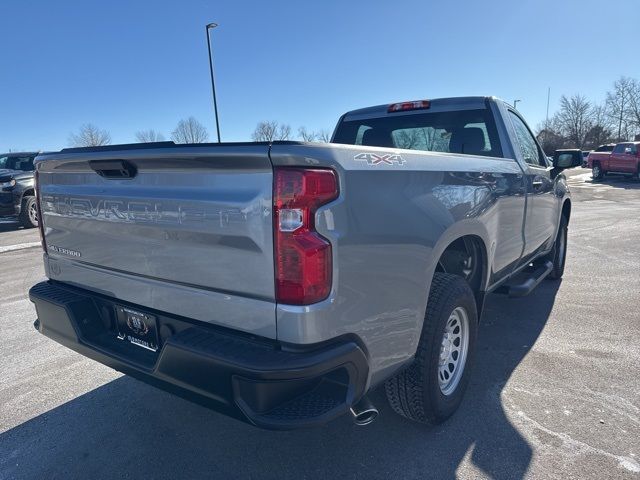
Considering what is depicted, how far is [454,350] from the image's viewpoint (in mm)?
2885

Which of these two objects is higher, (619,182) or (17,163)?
(17,163)

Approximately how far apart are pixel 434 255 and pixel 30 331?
394 centimetres

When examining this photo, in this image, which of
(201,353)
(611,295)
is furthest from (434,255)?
(611,295)

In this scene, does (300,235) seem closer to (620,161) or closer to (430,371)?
(430,371)

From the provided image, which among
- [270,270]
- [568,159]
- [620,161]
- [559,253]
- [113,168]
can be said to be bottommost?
[559,253]

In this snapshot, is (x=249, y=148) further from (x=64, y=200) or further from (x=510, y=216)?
(x=510, y=216)

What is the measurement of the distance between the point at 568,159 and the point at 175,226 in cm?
409

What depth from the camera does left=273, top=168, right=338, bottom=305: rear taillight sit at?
66.5 inches

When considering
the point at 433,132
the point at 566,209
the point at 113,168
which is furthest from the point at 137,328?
the point at 566,209

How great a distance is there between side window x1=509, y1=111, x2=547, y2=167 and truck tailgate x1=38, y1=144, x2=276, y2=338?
9.92ft

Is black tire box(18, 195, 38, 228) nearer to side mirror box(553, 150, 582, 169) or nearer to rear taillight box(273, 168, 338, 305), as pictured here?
side mirror box(553, 150, 582, 169)

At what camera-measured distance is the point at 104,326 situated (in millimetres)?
2547

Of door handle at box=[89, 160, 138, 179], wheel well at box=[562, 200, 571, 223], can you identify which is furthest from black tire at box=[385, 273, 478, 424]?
wheel well at box=[562, 200, 571, 223]

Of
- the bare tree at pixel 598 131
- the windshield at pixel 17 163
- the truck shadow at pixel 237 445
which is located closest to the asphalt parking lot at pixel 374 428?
the truck shadow at pixel 237 445
